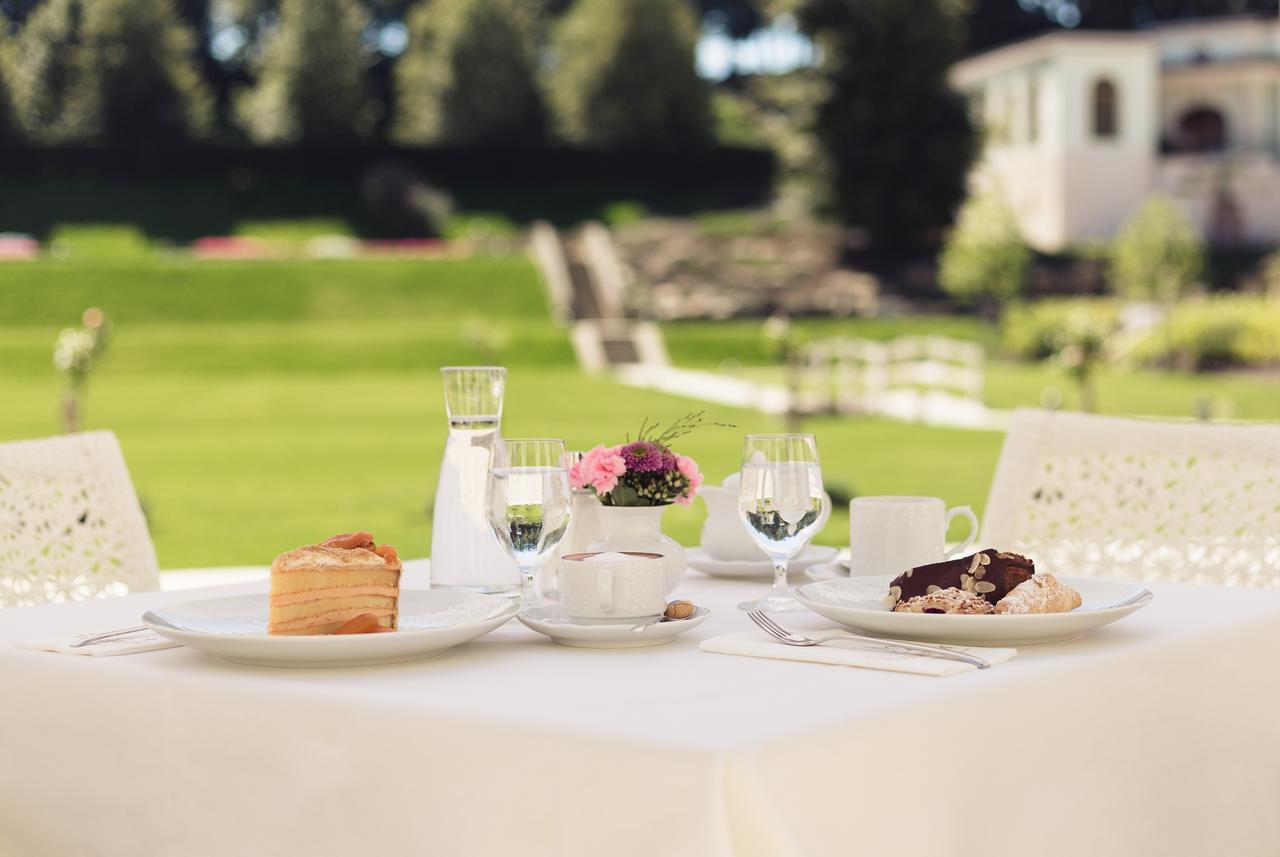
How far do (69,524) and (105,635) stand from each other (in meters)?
0.89

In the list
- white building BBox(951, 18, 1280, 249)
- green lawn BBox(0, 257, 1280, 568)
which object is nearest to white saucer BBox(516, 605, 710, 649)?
green lawn BBox(0, 257, 1280, 568)

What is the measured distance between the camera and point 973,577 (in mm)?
1570

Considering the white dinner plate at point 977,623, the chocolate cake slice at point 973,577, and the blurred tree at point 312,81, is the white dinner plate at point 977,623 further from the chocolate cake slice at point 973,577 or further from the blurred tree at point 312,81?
the blurred tree at point 312,81

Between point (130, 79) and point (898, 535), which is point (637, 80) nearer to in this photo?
point (130, 79)

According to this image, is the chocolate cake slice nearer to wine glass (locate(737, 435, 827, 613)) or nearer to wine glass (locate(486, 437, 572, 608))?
wine glass (locate(737, 435, 827, 613))

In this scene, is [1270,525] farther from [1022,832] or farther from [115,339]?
[115,339]

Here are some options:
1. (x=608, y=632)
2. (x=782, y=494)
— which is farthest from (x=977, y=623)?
(x=608, y=632)

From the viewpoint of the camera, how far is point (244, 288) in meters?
24.1

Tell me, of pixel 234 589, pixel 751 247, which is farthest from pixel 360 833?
pixel 751 247

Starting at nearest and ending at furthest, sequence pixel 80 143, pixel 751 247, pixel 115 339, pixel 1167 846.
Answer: pixel 1167 846 → pixel 115 339 → pixel 751 247 → pixel 80 143

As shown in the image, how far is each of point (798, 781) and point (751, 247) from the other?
2796 cm

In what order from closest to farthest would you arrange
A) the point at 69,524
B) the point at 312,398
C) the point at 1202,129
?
the point at 69,524 < the point at 312,398 < the point at 1202,129

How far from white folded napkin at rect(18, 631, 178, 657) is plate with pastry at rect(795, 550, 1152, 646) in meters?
0.67

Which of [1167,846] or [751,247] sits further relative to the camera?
[751,247]
